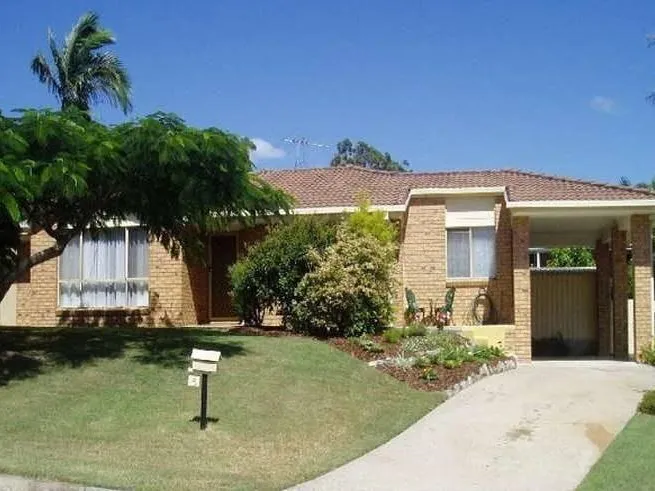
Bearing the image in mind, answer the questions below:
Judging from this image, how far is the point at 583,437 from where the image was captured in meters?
12.2

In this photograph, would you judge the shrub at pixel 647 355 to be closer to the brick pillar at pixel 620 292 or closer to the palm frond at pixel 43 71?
the brick pillar at pixel 620 292

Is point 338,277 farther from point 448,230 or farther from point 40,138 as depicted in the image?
point 40,138

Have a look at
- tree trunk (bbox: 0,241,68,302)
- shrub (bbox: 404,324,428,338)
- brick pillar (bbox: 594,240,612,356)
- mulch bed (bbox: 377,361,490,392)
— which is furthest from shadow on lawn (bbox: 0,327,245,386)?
brick pillar (bbox: 594,240,612,356)

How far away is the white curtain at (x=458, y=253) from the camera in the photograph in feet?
72.0

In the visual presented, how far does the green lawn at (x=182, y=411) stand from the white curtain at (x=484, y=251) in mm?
6204

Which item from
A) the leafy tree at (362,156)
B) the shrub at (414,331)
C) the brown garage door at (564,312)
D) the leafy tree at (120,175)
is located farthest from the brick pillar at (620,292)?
the leafy tree at (362,156)

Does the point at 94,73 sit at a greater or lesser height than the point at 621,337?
greater

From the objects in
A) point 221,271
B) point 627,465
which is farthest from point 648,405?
point 221,271

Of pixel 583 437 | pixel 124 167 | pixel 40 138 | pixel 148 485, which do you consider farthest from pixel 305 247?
pixel 148 485

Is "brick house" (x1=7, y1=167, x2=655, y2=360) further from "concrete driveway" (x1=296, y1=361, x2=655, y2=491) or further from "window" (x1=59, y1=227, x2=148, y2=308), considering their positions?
"concrete driveway" (x1=296, y1=361, x2=655, y2=491)

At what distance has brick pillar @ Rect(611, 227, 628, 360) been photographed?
21391mm

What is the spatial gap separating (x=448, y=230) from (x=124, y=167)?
9786mm

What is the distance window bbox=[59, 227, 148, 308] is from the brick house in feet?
0.08

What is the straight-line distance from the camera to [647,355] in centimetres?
1952
